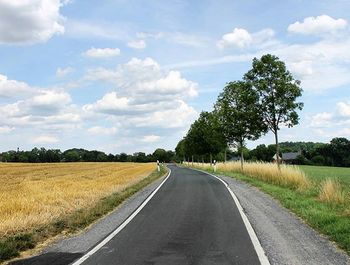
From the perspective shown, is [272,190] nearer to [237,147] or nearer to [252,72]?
[252,72]

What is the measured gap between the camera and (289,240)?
9555 millimetres

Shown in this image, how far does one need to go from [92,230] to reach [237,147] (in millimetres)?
39741

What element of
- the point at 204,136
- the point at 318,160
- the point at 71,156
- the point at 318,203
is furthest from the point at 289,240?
the point at 71,156

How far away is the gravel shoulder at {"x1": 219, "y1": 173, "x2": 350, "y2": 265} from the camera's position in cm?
785

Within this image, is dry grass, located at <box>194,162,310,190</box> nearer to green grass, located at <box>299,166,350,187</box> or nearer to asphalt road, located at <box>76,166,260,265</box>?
green grass, located at <box>299,166,350,187</box>

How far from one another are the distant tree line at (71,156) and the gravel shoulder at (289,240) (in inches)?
4857

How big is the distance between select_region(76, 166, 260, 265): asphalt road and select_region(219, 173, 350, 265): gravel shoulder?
41 centimetres

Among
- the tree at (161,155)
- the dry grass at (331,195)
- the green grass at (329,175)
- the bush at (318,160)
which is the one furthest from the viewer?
the tree at (161,155)

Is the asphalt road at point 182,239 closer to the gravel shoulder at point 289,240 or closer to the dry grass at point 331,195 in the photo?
the gravel shoulder at point 289,240

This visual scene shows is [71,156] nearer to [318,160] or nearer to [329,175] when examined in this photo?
[318,160]

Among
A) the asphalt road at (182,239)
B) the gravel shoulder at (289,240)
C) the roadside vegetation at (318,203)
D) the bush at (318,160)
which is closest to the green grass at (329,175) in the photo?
the roadside vegetation at (318,203)

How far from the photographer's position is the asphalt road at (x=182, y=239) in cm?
792

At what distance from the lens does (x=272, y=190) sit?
21438 mm

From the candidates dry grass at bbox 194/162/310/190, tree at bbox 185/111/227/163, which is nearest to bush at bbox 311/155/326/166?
tree at bbox 185/111/227/163
